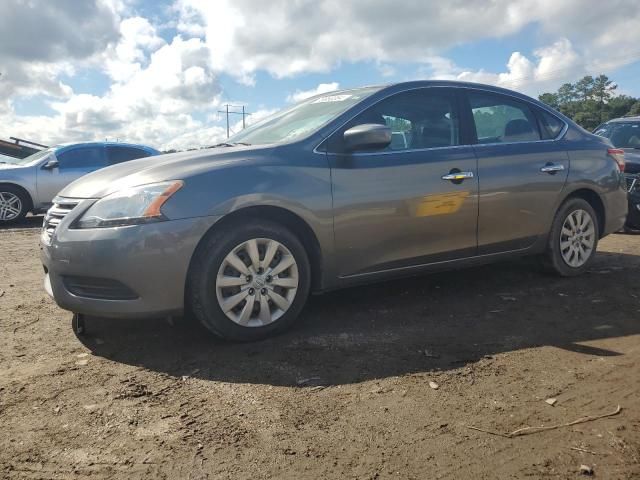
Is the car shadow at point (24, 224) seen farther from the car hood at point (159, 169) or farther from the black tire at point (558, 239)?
the black tire at point (558, 239)

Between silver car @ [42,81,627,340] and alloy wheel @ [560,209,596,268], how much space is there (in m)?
0.02

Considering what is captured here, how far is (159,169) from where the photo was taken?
11.1 feet

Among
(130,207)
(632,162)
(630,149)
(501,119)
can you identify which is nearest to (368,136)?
(130,207)

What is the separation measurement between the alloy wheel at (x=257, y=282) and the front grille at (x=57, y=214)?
3.47 feet

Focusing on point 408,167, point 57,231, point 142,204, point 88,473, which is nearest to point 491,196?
point 408,167

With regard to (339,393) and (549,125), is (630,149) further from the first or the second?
(339,393)

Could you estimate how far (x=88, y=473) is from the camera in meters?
2.08

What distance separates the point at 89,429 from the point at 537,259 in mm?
4148

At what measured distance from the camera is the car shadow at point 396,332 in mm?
3082

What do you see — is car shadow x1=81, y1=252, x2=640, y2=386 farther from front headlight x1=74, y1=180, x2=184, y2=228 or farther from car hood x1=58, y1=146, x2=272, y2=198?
car hood x1=58, y1=146, x2=272, y2=198

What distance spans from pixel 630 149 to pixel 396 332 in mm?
6448

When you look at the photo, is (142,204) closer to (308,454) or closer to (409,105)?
(308,454)

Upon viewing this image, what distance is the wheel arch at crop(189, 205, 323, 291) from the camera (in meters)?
3.37

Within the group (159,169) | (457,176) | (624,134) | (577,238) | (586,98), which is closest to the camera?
(159,169)
